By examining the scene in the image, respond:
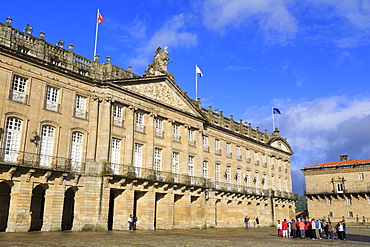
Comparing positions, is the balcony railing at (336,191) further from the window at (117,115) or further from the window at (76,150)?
the window at (76,150)

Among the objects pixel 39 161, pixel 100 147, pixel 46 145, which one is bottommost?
pixel 39 161

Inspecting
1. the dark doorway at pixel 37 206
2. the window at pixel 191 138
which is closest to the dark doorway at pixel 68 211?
the dark doorway at pixel 37 206

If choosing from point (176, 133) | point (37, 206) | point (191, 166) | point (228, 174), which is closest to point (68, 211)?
point (37, 206)

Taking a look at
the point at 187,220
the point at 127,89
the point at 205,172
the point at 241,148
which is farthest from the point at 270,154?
the point at 127,89

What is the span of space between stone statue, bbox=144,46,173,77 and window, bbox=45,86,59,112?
10.8m

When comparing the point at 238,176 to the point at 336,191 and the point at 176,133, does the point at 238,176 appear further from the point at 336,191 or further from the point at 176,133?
the point at 336,191

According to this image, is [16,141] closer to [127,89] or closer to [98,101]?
[98,101]

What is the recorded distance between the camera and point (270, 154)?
171ft

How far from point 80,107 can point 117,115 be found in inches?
128

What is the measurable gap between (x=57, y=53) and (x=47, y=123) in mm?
5386

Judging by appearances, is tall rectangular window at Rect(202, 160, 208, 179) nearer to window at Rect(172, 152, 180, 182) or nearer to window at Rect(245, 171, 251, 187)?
window at Rect(172, 152, 180, 182)

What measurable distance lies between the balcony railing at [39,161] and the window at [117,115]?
460cm

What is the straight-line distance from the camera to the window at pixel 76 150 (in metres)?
26.1

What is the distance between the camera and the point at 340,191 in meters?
56.6
